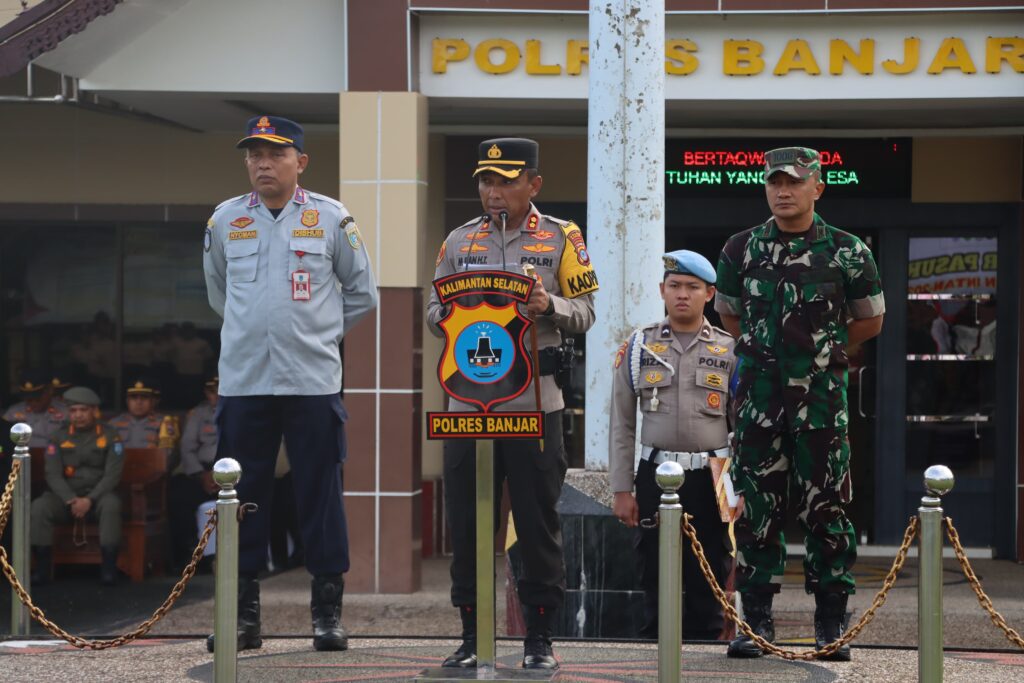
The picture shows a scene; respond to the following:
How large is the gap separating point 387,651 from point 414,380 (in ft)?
16.2

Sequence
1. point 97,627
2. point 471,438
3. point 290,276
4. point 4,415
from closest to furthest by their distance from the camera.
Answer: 1. point 471,438
2. point 290,276
3. point 97,627
4. point 4,415

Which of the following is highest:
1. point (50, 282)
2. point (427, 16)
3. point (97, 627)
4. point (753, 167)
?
point (427, 16)

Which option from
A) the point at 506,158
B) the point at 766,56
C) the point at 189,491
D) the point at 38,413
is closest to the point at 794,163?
the point at 506,158

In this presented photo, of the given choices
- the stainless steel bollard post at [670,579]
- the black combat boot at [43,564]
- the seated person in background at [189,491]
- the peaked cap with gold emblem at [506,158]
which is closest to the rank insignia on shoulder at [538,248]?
the peaked cap with gold emblem at [506,158]

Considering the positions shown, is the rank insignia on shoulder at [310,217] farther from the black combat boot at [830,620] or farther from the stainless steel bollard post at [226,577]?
the black combat boot at [830,620]

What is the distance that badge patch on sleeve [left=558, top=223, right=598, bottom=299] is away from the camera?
19.2 ft

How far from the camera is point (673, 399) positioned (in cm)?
703

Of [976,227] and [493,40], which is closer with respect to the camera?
[493,40]

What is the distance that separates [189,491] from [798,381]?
718 cm

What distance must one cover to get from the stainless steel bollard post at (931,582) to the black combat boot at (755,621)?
2.66 ft

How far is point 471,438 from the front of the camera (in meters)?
5.53

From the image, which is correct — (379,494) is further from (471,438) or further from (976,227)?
(471,438)


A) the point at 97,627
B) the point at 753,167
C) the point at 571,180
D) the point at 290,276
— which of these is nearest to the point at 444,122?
the point at 571,180

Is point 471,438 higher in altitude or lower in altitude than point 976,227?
lower
